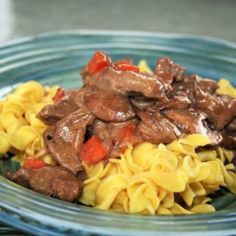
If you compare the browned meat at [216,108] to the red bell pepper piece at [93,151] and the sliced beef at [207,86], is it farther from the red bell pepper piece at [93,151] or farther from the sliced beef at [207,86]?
the red bell pepper piece at [93,151]

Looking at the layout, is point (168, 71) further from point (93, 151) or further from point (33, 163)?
point (33, 163)

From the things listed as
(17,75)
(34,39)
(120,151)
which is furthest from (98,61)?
(34,39)

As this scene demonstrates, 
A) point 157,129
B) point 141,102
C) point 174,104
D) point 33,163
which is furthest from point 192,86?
point 33,163

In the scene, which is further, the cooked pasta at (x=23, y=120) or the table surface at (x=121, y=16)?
the table surface at (x=121, y=16)

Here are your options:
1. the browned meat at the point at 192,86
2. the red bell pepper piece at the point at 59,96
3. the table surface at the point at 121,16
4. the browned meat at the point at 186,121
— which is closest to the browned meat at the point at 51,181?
the red bell pepper piece at the point at 59,96

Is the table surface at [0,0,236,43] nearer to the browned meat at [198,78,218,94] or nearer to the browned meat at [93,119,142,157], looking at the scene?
the browned meat at [198,78,218,94]

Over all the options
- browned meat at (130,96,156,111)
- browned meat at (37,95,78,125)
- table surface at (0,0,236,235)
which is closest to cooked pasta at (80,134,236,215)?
browned meat at (130,96,156,111)
